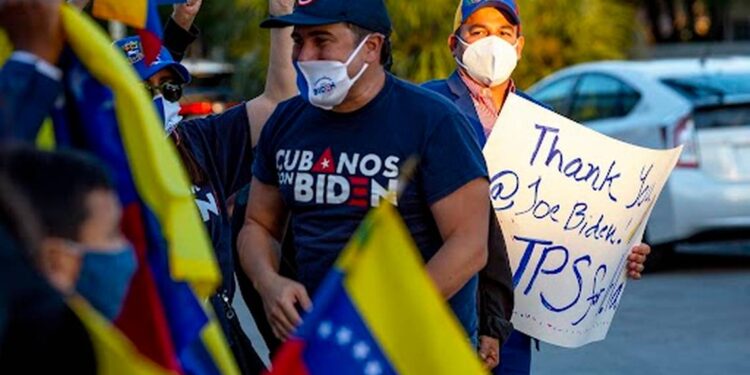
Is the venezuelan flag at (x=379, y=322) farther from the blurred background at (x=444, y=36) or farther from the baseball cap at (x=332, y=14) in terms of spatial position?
the blurred background at (x=444, y=36)

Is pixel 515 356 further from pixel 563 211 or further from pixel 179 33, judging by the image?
pixel 179 33

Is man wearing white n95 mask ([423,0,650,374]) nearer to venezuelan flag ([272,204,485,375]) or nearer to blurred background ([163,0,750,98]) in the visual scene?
venezuelan flag ([272,204,485,375])

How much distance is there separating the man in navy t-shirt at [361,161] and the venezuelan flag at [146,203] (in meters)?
1.16

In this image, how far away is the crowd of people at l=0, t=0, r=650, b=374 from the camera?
3.02 metres

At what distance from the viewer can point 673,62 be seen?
15172mm

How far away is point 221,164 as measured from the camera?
19.7 ft

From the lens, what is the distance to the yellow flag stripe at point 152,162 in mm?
3473

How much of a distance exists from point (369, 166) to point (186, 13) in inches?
51.2

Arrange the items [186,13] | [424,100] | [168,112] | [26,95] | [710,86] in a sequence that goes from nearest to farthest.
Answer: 1. [26,95]
2. [424,100]
3. [168,112]
4. [186,13]
5. [710,86]

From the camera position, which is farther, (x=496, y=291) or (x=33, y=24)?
(x=496, y=291)

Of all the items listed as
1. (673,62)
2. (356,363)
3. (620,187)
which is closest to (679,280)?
(673,62)

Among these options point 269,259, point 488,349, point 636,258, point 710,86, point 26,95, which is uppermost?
point 26,95

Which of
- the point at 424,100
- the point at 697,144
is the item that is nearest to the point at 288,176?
the point at 424,100

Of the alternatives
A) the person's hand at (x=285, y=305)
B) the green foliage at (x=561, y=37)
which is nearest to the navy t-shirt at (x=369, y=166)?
the person's hand at (x=285, y=305)
